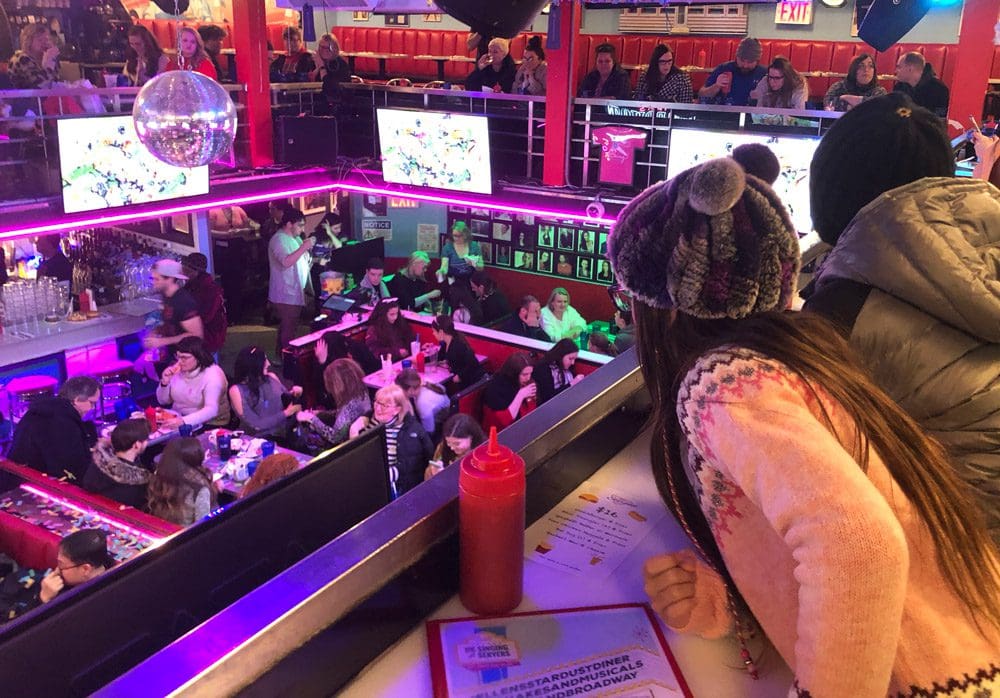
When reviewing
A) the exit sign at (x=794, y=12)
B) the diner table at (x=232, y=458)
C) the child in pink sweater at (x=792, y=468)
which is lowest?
the diner table at (x=232, y=458)

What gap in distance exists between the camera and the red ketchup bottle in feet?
4.19

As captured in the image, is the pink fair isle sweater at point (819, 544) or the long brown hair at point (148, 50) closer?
the pink fair isle sweater at point (819, 544)

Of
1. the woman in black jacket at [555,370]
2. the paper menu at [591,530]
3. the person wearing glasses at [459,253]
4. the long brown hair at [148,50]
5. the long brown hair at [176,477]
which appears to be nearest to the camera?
the paper menu at [591,530]

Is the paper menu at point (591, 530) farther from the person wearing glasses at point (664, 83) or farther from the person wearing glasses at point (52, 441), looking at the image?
the person wearing glasses at point (664, 83)

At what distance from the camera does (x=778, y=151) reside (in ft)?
21.9

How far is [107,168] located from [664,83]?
493 cm

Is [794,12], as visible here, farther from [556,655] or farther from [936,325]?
[556,655]

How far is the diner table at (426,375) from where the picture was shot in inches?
→ 266

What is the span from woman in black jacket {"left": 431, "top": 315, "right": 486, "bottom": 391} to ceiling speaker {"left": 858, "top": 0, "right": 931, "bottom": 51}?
3569 mm

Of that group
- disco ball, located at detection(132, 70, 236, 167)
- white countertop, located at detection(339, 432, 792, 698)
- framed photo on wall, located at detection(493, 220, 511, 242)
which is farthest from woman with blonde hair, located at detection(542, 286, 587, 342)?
white countertop, located at detection(339, 432, 792, 698)

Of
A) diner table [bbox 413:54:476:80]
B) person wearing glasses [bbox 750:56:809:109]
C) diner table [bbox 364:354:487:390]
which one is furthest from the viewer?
diner table [bbox 413:54:476:80]

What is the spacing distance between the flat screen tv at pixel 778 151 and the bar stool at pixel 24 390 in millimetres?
5258

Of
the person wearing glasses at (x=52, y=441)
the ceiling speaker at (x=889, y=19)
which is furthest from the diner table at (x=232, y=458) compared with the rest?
the ceiling speaker at (x=889, y=19)

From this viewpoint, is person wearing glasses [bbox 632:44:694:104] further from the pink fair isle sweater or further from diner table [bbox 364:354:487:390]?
the pink fair isle sweater
